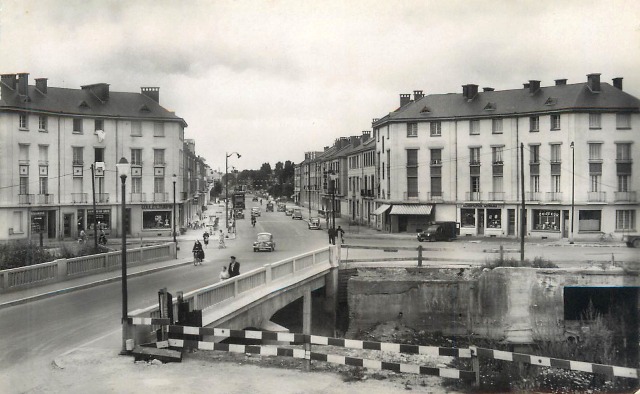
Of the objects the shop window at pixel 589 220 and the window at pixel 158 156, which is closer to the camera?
the window at pixel 158 156

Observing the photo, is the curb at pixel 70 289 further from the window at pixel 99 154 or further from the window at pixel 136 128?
the window at pixel 136 128

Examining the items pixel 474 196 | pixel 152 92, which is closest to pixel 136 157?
pixel 152 92

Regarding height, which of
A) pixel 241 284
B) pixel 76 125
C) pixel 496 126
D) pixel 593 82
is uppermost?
pixel 593 82

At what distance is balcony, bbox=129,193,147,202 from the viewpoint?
26.5 m

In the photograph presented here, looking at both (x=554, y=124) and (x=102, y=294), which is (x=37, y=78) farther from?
(x=554, y=124)

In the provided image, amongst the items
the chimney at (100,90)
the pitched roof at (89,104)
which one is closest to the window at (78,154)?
the pitched roof at (89,104)

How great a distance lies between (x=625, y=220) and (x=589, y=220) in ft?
6.76

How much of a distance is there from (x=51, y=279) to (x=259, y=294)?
885 cm

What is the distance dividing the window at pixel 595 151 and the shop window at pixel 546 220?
4.50m

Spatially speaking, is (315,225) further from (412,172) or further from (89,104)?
(89,104)

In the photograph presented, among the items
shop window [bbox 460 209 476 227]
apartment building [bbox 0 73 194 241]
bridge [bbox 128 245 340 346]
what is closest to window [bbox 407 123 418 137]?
shop window [bbox 460 209 476 227]

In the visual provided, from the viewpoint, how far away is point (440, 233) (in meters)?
43.3

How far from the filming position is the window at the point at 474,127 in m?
46.6

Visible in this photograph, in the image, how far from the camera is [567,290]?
27.1 metres
